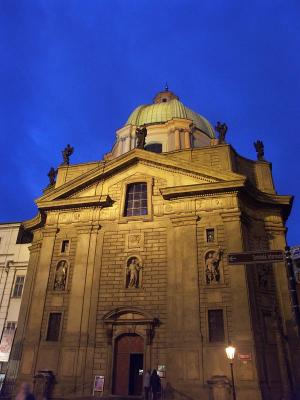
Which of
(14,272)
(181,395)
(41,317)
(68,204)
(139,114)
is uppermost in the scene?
(139,114)

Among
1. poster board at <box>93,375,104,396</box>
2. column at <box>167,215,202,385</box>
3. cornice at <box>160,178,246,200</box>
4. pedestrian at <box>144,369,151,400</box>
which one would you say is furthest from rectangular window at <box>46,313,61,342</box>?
→ cornice at <box>160,178,246,200</box>

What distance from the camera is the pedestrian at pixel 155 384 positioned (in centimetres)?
1788

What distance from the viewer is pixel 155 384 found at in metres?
18.0

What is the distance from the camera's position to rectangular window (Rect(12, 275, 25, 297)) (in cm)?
2873

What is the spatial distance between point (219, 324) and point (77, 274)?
29.2 ft

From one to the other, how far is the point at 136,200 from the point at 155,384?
11.2 metres

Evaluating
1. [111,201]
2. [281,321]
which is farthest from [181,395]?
[111,201]

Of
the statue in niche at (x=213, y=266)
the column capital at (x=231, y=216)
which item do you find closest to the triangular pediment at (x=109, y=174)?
the column capital at (x=231, y=216)

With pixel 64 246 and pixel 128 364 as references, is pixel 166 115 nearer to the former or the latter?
pixel 64 246

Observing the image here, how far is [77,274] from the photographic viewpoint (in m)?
Result: 23.2

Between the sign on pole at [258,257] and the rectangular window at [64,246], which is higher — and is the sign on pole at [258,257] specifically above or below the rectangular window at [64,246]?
below

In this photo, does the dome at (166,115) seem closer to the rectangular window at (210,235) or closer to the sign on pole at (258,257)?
the rectangular window at (210,235)

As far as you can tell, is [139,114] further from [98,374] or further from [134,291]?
[98,374]

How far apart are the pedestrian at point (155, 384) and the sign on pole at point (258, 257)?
341 inches
